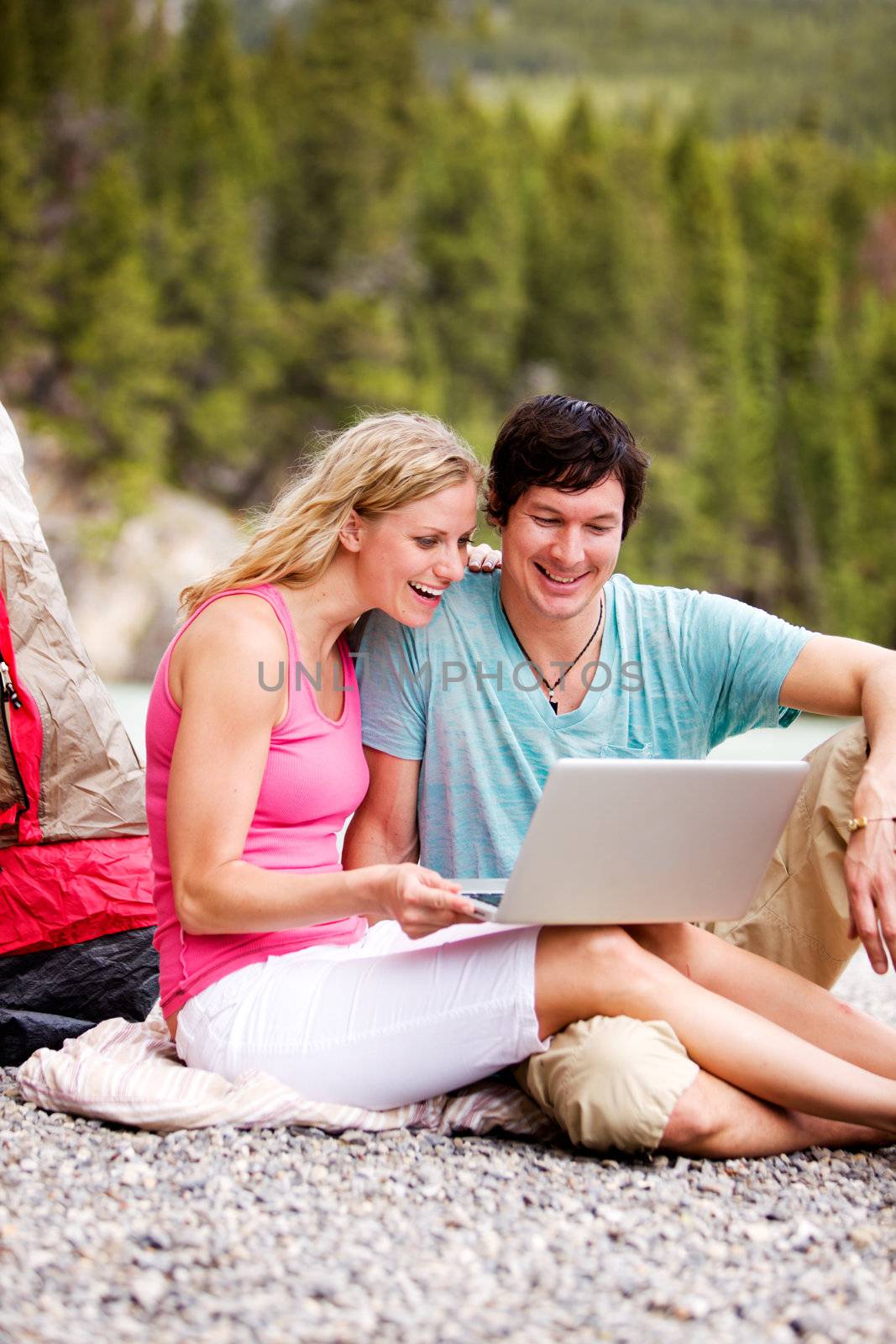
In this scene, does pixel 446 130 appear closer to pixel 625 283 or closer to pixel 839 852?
pixel 625 283

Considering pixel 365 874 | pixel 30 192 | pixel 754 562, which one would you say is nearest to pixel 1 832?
pixel 365 874

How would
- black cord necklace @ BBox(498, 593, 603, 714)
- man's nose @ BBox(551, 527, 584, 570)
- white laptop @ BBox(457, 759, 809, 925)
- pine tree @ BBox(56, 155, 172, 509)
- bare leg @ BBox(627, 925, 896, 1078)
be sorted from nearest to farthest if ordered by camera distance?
white laptop @ BBox(457, 759, 809, 925) < bare leg @ BBox(627, 925, 896, 1078) < man's nose @ BBox(551, 527, 584, 570) < black cord necklace @ BBox(498, 593, 603, 714) < pine tree @ BBox(56, 155, 172, 509)

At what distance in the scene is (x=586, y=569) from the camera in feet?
8.41

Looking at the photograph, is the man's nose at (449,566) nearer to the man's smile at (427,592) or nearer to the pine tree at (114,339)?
the man's smile at (427,592)

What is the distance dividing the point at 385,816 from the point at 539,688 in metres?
0.36

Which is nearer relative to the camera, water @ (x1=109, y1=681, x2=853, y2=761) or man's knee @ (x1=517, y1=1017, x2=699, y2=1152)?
man's knee @ (x1=517, y1=1017, x2=699, y2=1152)

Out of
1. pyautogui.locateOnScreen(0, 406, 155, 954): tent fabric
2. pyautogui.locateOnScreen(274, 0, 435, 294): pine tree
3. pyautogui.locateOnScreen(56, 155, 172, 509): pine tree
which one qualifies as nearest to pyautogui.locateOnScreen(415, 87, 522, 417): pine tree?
pyautogui.locateOnScreen(274, 0, 435, 294): pine tree

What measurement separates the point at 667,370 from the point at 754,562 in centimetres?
288

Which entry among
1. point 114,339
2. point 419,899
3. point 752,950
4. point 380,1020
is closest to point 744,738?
point 114,339

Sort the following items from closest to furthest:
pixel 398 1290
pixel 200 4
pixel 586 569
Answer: pixel 398 1290, pixel 586 569, pixel 200 4

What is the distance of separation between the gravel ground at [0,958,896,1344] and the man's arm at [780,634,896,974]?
0.39 meters

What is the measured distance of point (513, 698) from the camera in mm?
2615

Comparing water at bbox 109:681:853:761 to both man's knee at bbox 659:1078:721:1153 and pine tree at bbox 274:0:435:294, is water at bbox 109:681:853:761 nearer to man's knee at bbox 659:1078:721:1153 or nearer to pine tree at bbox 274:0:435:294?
pine tree at bbox 274:0:435:294

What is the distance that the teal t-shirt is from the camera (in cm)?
258
